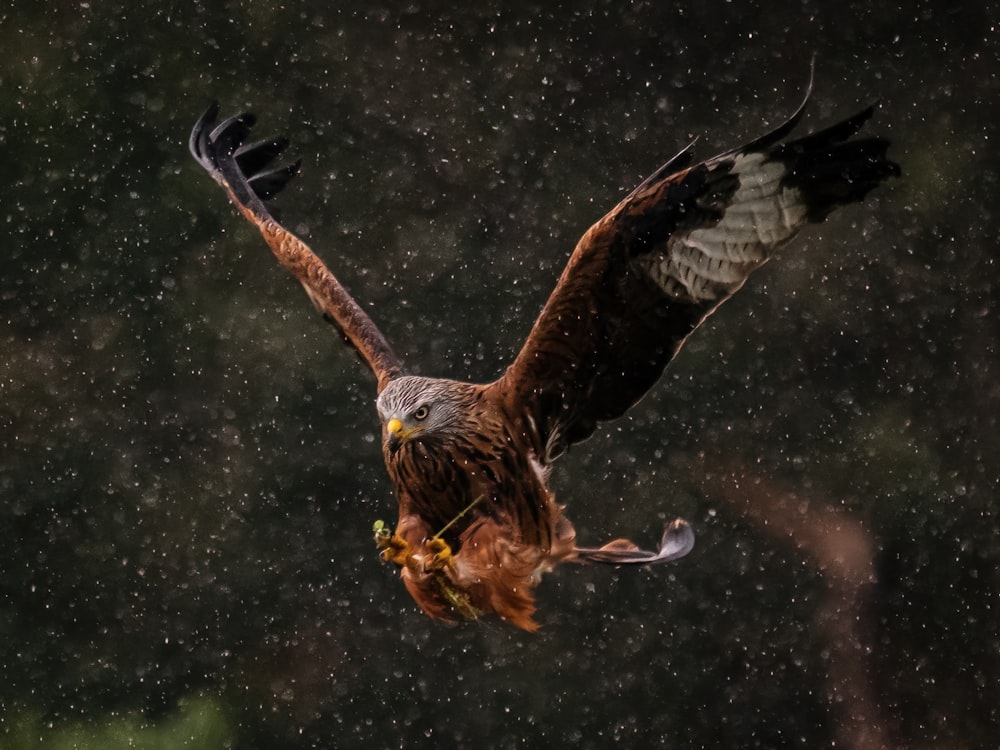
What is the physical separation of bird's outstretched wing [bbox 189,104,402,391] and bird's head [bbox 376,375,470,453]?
6.5 inches

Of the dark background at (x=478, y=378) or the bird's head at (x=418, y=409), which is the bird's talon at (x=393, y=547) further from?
the dark background at (x=478, y=378)

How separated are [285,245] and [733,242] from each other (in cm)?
86

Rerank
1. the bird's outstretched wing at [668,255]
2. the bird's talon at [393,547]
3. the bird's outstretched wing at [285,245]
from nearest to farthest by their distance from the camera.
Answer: the bird's outstretched wing at [668,255] < the bird's talon at [393,547] < the bird's outstretched wing at [285,245]

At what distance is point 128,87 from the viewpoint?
4.11 meters

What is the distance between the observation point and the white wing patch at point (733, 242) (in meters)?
1.89

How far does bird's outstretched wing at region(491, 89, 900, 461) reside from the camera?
183 cm

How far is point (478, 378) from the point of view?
4.37 m

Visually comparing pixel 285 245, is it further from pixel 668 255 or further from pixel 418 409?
pixel 668 255

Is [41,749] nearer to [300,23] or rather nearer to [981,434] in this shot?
[300,23]

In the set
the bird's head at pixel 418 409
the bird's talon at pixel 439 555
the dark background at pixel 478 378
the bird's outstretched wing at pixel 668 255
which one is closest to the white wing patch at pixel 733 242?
the bird's outstretched wing at pixel 668 255

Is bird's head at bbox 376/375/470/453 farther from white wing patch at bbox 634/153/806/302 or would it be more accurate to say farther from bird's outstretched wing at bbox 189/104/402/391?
white wing patch at bbox 634/153/806/302

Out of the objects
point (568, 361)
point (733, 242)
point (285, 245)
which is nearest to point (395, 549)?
point (568, 361)

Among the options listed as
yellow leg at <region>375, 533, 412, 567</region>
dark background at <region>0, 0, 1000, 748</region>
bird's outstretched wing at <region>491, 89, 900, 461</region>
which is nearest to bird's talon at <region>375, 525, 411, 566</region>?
yellow leg at <region>375, 533, 412, 567</region>

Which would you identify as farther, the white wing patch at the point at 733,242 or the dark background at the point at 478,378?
the dark background at the point at 478,378
